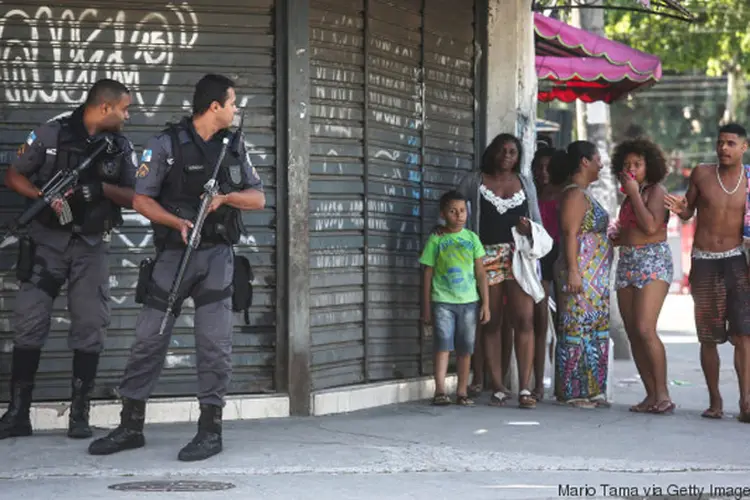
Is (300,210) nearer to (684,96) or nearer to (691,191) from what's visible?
(691,191)

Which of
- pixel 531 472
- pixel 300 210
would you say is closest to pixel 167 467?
pixel 531 472

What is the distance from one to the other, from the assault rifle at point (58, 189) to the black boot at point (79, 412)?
0.94m

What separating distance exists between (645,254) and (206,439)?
3.92 m

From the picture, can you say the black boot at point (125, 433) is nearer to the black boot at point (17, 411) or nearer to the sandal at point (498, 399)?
the black boot at point (17, 411)

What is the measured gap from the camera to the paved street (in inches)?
268

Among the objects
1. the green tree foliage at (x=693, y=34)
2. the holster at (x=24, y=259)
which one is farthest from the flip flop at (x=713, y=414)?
the green tree foliage at (x=693, y=34)

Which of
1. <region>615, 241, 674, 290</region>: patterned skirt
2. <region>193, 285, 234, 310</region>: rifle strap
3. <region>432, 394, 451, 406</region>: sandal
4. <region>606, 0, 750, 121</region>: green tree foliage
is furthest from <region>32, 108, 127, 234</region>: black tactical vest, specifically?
<region>606, 0, 750, 121</region>: green tree foliage

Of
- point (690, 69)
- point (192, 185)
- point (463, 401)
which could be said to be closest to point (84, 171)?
point (192, 185)

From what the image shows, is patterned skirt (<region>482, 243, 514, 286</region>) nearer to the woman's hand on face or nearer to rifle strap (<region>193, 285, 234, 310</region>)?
the woman's hand on face

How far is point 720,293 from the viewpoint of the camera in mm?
9906

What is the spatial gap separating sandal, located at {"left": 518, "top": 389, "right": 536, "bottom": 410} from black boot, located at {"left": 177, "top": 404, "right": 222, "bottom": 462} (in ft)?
10.4

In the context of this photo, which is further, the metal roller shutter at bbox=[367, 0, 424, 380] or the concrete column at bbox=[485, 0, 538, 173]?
the concrete column at bbox=[485, 0, 538, 173]

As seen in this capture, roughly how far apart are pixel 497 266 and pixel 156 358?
3555 millimetres

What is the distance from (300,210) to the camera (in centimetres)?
923
